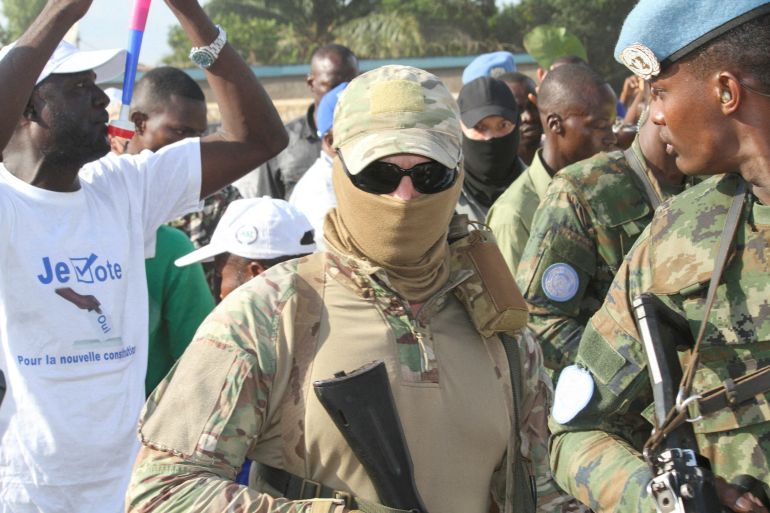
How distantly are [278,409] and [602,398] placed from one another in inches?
29.8

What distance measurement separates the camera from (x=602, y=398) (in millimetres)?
2555

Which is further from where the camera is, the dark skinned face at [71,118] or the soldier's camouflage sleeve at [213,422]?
the dark skinned face at [71,118]

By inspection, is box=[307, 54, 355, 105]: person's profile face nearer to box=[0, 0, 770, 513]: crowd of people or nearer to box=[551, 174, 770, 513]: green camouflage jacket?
box=[0, 0, 770, 513]: crowd of people

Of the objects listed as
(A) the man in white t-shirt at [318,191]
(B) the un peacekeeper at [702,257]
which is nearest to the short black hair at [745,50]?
(B) the un peacekeeper at [702,257]

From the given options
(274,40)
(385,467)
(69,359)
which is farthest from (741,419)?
(274,40)

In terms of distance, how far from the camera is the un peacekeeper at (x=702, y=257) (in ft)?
7.78

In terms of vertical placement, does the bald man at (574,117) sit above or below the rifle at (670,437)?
above

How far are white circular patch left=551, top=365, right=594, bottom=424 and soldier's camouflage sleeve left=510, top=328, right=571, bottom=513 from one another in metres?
0.06

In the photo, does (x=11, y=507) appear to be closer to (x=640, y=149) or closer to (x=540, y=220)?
(x=540, y=220)

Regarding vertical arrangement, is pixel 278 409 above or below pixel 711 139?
below

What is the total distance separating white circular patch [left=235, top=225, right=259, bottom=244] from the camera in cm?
421

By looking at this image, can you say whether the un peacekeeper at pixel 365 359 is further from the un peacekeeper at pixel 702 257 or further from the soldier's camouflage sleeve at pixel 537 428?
the un peacekeeper at pixel 702 257

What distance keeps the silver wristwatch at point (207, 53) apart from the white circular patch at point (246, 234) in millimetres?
629

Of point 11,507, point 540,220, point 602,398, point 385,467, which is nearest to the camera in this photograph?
point 385,467
